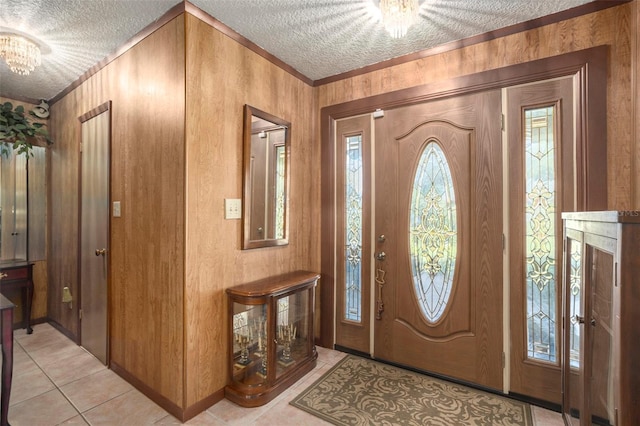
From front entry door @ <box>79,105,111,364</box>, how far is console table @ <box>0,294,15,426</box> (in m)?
0.82

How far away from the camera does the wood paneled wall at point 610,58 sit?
5.84 feet

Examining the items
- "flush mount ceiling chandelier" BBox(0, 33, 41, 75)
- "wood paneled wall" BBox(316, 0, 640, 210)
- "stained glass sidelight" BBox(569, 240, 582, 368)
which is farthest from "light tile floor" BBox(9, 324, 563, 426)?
"flush mount ceiling chandelier" BBox(0, 33, 41, 75)

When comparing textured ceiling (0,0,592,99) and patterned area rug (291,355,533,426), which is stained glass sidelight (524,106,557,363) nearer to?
patterned area rug (291,355,533,426)

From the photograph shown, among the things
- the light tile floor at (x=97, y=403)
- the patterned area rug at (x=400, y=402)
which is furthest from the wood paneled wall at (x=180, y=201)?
the patterned area rug at (x=400, y=402)

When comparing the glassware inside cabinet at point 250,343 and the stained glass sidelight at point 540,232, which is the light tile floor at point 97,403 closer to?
the glassware inside cabinet at point 250,343

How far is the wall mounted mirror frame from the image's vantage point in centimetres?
224

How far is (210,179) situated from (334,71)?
63.3 inches

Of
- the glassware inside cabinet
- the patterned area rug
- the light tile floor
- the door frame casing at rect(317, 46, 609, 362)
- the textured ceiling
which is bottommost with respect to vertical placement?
the patterned area rug

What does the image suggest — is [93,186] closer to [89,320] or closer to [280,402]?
[89,320]

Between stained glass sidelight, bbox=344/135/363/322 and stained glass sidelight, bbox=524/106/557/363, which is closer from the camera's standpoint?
stained glass sidelight, bbox=524/106/557/363

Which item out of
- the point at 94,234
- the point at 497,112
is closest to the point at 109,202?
the point at 94,234

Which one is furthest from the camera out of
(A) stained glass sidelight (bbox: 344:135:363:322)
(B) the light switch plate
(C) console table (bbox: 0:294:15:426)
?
(A) stained glass sidelight (bbox: 344:135:363:322)

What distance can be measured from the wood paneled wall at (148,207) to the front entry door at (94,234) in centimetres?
13

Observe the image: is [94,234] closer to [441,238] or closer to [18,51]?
[18,51]
